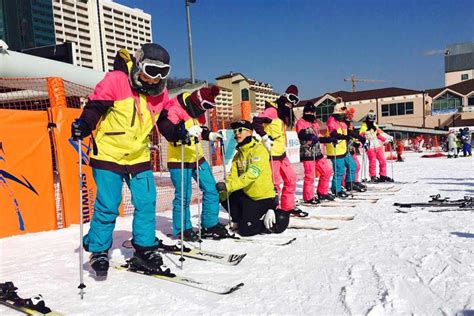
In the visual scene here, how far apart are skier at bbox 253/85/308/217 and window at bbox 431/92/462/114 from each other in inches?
2062

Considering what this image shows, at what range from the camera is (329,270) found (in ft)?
11.6

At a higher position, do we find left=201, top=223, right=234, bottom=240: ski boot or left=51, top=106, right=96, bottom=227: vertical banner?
left=51, top=106, right=96, bottom=227: vertical banner

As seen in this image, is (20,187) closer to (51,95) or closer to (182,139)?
(51,95)

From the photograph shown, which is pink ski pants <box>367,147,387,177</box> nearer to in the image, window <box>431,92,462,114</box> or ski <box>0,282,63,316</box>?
ski <box>0,282,63,316</box>

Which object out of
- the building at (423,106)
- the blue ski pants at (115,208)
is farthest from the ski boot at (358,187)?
the building at (423,106)

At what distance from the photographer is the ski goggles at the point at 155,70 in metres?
3.41

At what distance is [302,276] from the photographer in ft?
11.2

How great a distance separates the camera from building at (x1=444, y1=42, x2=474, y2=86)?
77562 millimetres

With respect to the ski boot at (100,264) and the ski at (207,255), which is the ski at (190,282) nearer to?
the ski boot at (100,264)

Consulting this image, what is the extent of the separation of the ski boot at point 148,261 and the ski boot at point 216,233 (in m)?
1.38

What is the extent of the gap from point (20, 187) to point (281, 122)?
3.84 metres

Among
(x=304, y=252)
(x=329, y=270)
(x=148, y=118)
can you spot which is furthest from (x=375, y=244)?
(x=148, y=118)

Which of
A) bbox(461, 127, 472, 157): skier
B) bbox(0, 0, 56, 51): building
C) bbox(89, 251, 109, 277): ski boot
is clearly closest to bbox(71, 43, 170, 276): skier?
bbox(89, 251, 109, 277): ski boot

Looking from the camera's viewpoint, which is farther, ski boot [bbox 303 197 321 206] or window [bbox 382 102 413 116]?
window [bbox 382 102 413 116]
